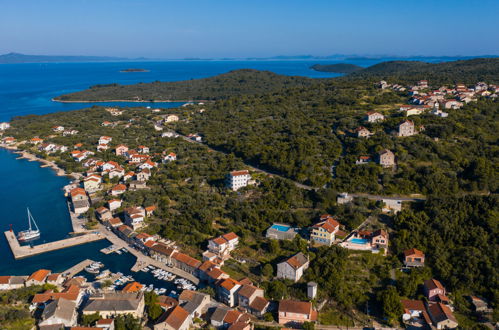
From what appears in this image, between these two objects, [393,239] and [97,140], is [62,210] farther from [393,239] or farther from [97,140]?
[393,239]

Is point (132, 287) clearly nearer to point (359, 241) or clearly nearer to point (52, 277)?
point (52, 277)

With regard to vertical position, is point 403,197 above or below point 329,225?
above

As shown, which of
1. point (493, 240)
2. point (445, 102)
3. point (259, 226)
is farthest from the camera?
point (445, 102)

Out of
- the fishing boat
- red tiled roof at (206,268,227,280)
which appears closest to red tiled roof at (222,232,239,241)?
red tiled roof at (206,268,227,280)

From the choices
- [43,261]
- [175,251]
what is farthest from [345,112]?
[43,261]

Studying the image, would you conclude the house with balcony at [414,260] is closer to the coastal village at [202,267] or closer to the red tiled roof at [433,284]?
the coastal village at [202,267]

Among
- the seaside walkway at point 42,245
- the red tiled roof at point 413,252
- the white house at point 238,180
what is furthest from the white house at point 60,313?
the red tiled roof at point 413,252

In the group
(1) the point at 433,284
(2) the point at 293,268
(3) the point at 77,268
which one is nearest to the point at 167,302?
(2) the point at 293,268
